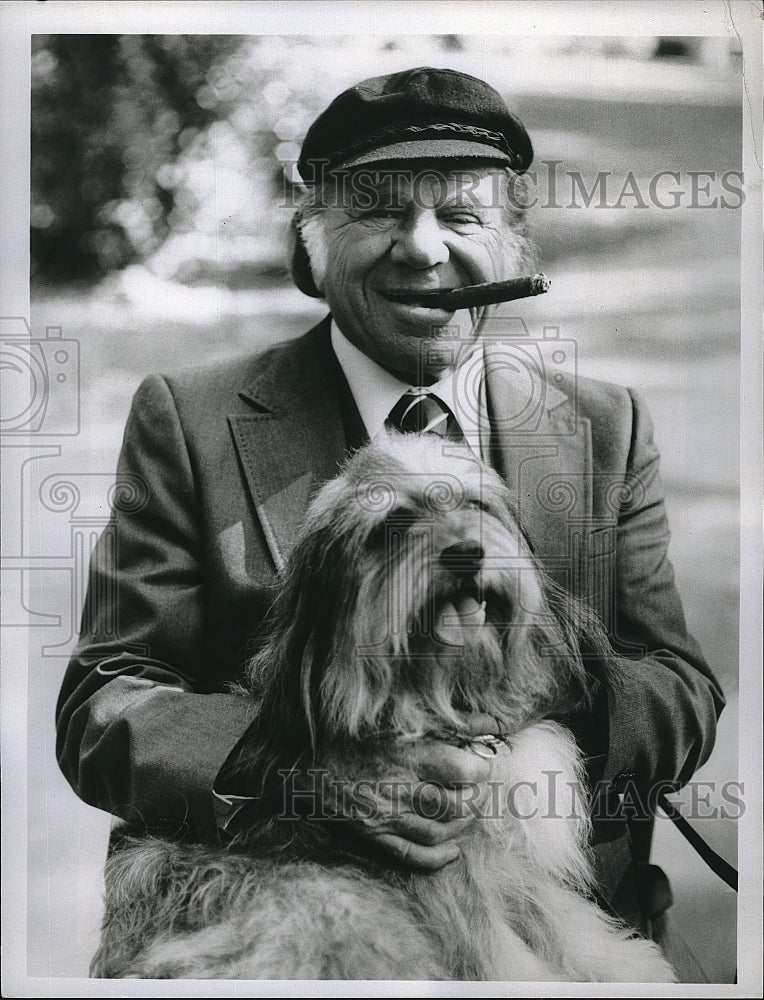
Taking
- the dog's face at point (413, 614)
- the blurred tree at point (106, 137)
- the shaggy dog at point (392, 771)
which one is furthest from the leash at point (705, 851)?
the blurred tree at point (106, 137)

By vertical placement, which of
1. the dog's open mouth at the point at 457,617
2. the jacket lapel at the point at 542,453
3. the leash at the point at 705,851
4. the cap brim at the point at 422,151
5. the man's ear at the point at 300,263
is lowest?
the leash at the point at 705,851

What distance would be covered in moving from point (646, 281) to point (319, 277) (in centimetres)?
76

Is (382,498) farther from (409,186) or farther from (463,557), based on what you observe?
(409,186)

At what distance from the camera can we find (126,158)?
2.42 m

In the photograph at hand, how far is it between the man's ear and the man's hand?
103 cm

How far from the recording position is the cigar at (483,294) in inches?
92.7

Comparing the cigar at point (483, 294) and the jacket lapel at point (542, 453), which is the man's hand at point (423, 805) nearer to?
the jacket lapel at point (542, 453)

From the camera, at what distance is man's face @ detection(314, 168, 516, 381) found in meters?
2.35

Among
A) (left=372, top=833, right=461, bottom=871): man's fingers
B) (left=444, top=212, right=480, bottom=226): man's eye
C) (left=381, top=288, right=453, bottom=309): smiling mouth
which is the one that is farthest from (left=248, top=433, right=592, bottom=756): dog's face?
(left=444, top=212, right=480, bottom=226): man's eye

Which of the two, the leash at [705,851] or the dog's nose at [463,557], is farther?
the leash at [705,851]

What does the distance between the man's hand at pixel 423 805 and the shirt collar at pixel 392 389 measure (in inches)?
26.7

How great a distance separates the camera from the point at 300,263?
2381 mm

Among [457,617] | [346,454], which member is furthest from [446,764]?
[346,454]

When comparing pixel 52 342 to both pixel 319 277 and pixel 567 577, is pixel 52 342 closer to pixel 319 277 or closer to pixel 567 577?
pixel 319 277
